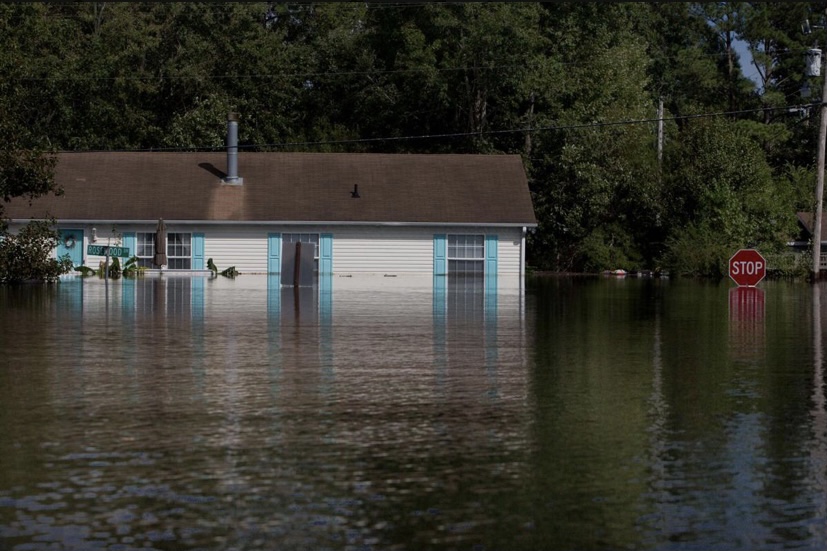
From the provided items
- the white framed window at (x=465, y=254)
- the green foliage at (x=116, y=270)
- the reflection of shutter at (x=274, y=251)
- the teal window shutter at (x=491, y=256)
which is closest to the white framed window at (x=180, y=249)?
the green foliage at (x=116, y=270)

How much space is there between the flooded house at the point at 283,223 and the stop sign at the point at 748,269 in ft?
28.2

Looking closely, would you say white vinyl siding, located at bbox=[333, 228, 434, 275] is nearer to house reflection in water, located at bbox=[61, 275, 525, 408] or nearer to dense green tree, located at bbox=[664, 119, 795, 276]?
dense green tree, located at bbox=[664, 119, 795, 276]

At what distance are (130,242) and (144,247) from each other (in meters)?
0.62

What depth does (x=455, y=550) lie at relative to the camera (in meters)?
7.85

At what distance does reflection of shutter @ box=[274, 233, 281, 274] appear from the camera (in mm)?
56000

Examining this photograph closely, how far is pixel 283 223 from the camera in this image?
54875 millimetres

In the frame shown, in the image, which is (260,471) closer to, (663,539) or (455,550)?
(455,550)

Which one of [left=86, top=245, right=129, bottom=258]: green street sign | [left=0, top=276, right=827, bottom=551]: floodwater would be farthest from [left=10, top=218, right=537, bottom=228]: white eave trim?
[left=0, top=276, right=827, bottom=551]: floodwater

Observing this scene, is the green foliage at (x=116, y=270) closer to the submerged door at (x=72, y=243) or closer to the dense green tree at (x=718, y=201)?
the submerged door at (x=72, y=243)

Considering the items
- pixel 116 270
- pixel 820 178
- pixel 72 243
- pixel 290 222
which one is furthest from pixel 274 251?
pixel 820 178

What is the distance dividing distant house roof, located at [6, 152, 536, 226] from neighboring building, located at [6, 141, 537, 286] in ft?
0.26

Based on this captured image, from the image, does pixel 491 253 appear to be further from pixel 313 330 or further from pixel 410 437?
pixel 410 437

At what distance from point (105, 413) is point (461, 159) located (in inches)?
1960

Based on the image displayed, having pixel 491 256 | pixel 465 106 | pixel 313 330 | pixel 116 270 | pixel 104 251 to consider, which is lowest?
pixel 313 330
